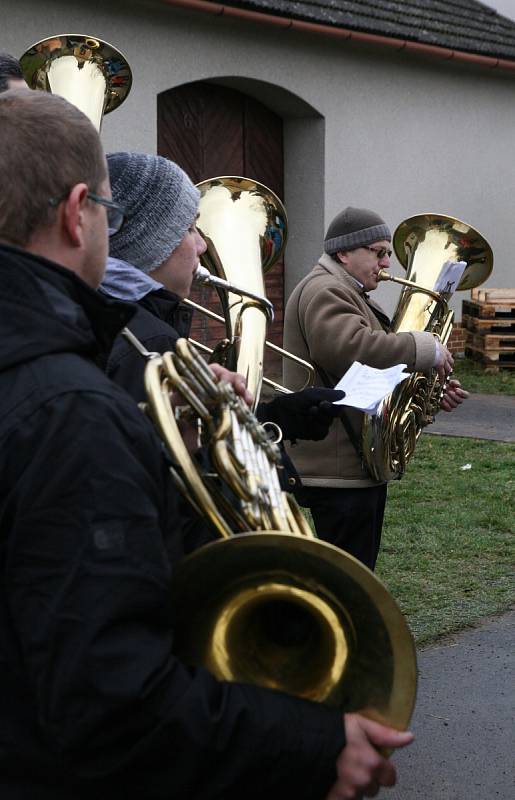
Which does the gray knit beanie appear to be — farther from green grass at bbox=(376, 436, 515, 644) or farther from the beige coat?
green grass at bbox=(376, 436, 515, 644)

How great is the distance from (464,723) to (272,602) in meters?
2.37

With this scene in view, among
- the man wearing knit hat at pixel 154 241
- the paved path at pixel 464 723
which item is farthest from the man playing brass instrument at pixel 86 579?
the paved path at pixel 464 723

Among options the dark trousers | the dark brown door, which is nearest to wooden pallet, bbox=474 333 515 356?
the dark brown door

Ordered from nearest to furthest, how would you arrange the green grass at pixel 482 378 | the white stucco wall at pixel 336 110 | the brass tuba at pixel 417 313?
the brass tuba at pixel 417 313 → the white stucco wall at pixel 336 110 → the green grass at pixel 482 378

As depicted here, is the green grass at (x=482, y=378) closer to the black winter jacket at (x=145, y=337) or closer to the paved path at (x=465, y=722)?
the paved path at (x=465, y=722)

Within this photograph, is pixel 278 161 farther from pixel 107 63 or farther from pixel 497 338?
pixel 107 63

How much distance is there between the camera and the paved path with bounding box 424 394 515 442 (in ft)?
29.3

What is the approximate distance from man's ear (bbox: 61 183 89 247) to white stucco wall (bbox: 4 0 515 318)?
716cm

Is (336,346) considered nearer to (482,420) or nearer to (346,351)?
(346,351)

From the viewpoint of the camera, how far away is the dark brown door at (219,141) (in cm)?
1002

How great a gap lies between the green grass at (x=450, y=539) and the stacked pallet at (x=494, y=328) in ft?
13.7

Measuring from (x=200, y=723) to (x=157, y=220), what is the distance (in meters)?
1.42

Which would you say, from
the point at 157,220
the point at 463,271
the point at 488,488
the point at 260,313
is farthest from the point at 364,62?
the point at 157,220

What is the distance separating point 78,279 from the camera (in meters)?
1.60
